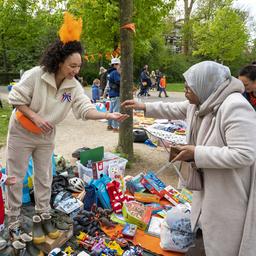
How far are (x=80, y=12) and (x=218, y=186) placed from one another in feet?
30.6

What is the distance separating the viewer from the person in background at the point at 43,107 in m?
2.52

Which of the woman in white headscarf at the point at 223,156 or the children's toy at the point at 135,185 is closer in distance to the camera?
the woman in white headscarf at the point at 223,156

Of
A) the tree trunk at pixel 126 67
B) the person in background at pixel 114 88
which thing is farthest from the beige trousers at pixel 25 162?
the person in background at pixel 114 88

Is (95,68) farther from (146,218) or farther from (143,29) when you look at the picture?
(146,218)

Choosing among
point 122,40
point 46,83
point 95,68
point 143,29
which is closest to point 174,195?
point 46,83

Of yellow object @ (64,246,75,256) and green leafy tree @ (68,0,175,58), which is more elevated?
green leafy tree @ (68,0,175,58)

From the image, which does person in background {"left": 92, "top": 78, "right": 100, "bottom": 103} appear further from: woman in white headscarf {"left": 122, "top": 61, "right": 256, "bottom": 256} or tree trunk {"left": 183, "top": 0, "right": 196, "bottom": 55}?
tree trunk {"left": 183, "top": 0, "right": 196, "bottom": 55}

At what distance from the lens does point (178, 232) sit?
8.66 feet

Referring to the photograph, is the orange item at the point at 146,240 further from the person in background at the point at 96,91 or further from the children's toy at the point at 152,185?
the person in background at the point at 96,91

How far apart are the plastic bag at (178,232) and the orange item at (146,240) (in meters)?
0.07

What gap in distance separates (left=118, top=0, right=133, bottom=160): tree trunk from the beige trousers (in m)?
2.08

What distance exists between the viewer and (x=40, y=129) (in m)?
2.56

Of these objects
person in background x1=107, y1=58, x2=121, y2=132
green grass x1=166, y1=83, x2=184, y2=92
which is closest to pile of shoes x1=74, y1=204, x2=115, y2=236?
person in background x1=107, y1=58, x2=121, y2=132

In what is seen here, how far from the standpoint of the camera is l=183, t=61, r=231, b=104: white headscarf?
6.16 feet
